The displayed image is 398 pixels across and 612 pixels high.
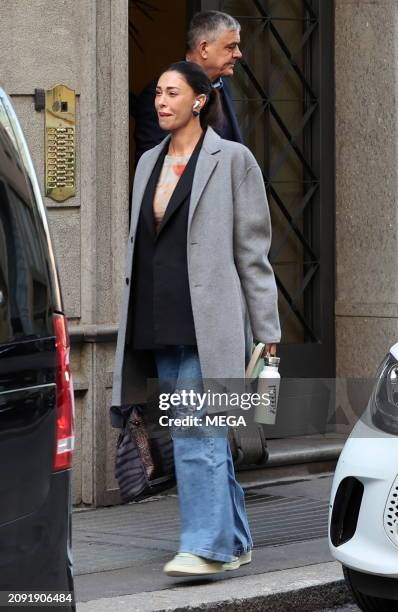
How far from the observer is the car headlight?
509 cm

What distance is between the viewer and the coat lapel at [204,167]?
5.90 m

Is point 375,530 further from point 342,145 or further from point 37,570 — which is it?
point 342,145

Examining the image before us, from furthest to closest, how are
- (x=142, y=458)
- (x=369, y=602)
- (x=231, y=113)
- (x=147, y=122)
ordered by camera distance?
(x=147, y=122) < (x=231, y=113) < (x=142, y=458) < (x=369, y=602)

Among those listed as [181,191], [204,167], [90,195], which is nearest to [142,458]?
[181,191]

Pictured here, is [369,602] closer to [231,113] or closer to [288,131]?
[231,113]

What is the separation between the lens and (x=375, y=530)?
4.97 m

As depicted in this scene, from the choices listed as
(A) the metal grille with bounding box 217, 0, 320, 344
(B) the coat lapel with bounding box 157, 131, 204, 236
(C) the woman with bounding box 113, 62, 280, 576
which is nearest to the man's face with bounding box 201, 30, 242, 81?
(C) the woman with bounding box 113, 62, 280, 576

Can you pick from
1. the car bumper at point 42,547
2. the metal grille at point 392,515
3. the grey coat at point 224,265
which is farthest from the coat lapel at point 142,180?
the car bumper at point 42,547

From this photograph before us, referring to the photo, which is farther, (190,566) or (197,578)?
(197,578)

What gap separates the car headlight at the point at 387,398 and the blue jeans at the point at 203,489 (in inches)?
32.3

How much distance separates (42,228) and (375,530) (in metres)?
1.81

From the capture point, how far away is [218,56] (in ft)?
22.1

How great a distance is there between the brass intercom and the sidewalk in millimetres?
1589

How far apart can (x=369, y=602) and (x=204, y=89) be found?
6.83 feet
